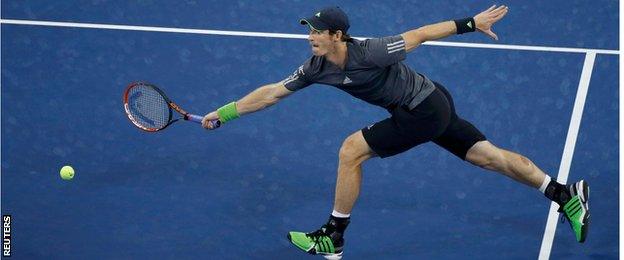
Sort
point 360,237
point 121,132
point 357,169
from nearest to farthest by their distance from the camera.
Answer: point 357,169 → point 360,237 → point 121,132

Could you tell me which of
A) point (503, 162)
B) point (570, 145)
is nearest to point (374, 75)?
point (503, 162)

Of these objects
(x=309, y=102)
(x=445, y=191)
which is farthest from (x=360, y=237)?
(x=309, y=102)

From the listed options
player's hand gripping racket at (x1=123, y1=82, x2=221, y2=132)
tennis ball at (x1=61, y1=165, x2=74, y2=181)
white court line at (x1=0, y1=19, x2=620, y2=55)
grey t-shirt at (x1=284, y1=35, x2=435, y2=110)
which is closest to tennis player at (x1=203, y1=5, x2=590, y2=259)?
grey t-shirt at (x1=284, y1=35, x2=435, y2=110)

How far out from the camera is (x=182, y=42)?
1371cm

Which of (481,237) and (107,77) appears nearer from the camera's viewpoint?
(481,237)

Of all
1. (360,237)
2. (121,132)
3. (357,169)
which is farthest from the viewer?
(121,132)

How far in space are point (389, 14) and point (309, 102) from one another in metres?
1.28

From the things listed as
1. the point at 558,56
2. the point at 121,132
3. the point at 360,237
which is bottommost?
the point at 360,237

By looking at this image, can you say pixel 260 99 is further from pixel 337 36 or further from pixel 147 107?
pixel 147 107

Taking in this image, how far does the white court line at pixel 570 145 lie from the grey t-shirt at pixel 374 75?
1.98 m

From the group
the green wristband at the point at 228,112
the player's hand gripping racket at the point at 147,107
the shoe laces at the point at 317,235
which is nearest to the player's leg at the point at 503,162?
the shoe laces at the point at 317,235

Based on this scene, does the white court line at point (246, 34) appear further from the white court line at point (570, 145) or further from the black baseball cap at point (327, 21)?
the black baseball cap at point (327, 21)

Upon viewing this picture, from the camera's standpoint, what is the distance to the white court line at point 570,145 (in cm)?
1200

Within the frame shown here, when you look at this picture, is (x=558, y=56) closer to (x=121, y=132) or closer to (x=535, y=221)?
(x=535, y=221)
